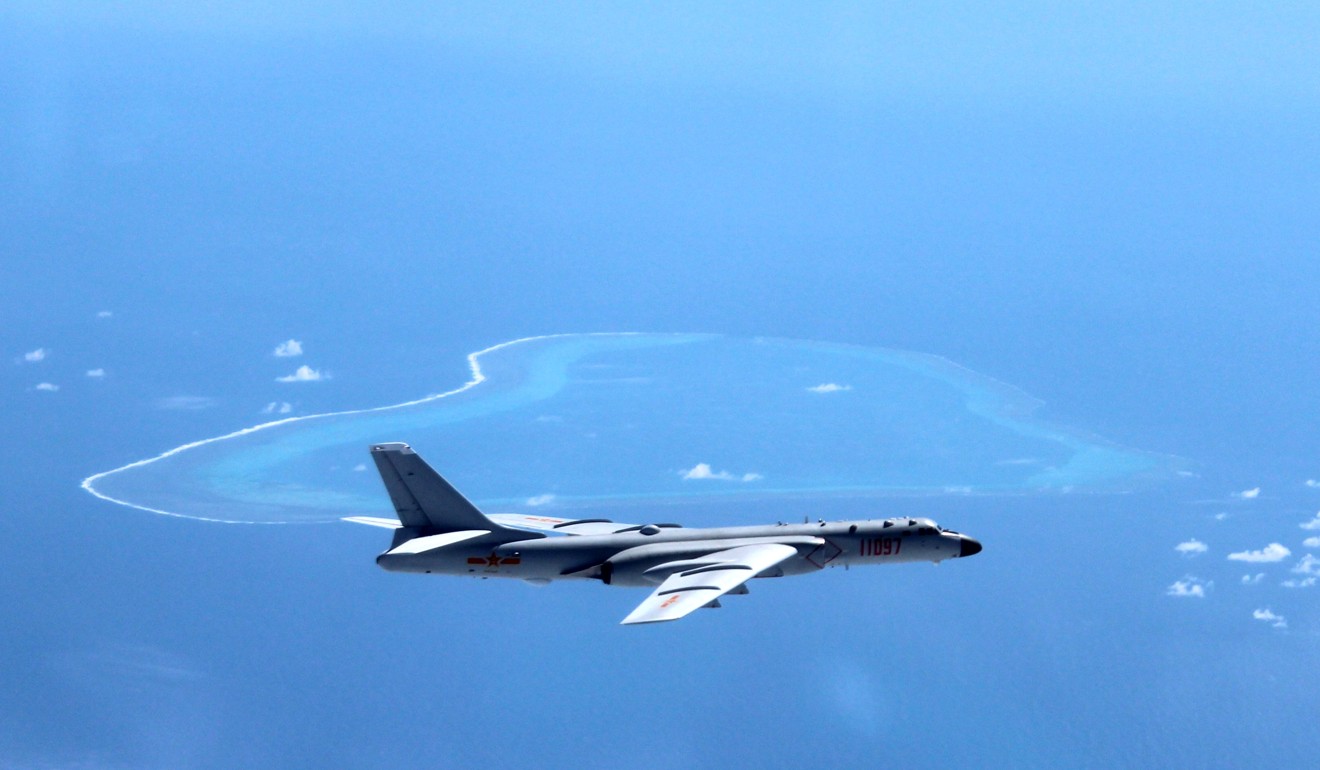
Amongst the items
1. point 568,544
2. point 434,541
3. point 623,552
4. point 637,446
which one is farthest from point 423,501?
point 637,446

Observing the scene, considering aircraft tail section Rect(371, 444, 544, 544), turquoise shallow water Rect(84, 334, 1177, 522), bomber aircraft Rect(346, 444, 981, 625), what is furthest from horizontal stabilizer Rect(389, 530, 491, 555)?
turquoise shallow water Rect(84, 334, 1177, 522)

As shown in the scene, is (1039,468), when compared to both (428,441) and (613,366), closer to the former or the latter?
(613,366)

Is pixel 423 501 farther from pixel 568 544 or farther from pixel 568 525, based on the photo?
pixel 568 525

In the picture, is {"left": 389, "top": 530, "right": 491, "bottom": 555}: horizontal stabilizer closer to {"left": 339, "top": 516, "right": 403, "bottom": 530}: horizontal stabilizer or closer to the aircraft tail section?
the aircraft tail section

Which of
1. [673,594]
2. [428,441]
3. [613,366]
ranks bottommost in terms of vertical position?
[673,594]

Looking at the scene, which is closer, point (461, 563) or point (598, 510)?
point (461, 563)

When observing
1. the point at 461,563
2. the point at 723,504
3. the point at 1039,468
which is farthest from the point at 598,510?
the point at 461,563

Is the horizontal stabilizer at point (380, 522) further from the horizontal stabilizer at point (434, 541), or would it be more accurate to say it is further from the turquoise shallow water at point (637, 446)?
the turquoise shallow water at point (637, 446)
